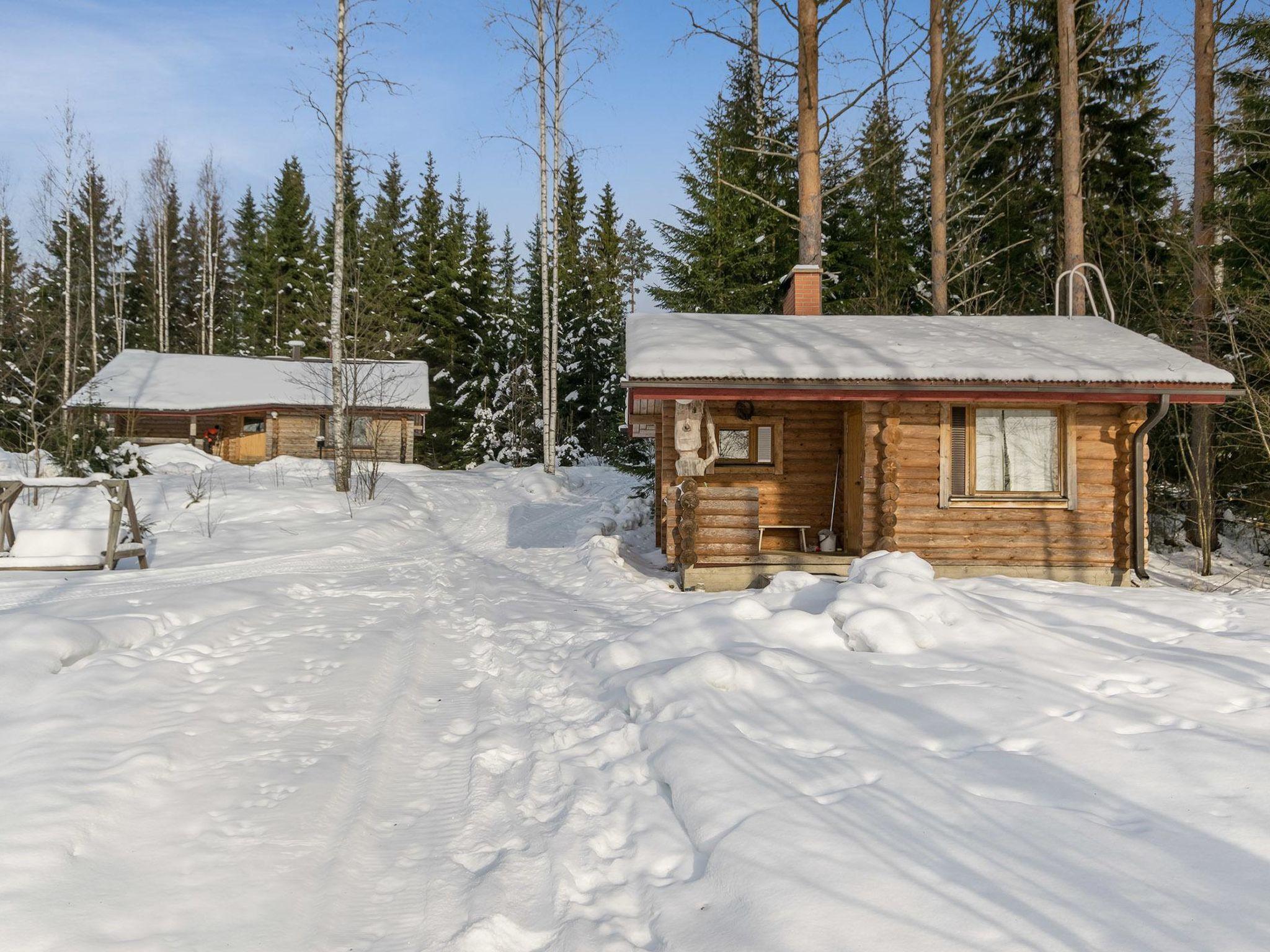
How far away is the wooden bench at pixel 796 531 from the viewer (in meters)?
11.3

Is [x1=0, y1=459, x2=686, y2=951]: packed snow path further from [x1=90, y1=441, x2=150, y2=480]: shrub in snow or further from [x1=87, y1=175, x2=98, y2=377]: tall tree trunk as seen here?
[x1=87, y1=175, x2=98, y2=377]: tall tree trunk

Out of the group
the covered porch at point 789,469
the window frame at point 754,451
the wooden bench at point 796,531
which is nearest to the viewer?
the covered porch at point 789,469

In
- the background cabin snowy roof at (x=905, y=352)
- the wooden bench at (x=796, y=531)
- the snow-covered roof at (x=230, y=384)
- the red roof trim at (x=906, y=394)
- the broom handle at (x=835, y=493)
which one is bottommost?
the wooden bench at (x=796, y=531)

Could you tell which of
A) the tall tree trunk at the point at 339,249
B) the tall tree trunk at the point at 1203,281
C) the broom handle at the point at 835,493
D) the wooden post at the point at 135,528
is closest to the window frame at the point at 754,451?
the broom handle at the point at 835,493

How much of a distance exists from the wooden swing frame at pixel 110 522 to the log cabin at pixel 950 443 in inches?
277

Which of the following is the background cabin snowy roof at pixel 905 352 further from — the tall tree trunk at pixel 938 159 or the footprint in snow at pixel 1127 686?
the footprint in snow at pixel 1127 686

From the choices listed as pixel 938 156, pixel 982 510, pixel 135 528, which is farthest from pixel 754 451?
pixel 938 156

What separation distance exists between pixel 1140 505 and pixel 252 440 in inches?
1183

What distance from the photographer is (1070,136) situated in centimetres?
1445

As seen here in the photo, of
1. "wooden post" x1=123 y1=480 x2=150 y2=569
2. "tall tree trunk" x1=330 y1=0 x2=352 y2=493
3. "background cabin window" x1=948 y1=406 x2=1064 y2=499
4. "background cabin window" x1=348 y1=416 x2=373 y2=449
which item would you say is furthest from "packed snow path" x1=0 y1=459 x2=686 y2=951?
"background cabin window" x1=348 y1=416 x2=373 y2=449

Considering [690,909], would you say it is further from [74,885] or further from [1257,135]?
[1257,135]

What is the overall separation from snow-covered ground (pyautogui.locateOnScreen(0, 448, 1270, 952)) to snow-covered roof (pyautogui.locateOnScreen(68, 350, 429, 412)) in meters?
21.9

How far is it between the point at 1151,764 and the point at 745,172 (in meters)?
17.0

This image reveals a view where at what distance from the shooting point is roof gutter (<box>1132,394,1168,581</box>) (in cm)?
1010
